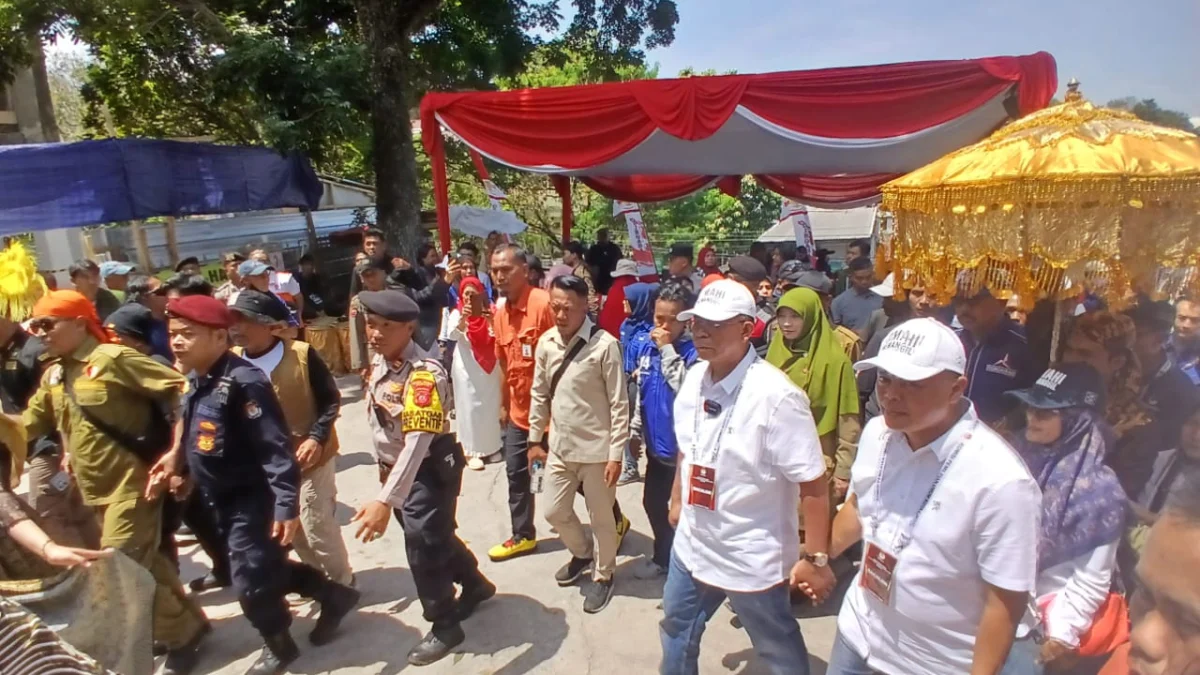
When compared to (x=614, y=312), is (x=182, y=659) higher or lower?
lower

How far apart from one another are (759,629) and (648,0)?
1190cm

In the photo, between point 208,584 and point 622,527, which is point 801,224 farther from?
point 208,584

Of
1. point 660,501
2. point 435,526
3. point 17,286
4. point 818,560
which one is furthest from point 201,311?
point 818,560

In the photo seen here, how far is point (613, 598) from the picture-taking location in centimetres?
352

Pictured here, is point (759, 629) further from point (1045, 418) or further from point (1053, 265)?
point (1053, 265)

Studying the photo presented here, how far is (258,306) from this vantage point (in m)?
3.11

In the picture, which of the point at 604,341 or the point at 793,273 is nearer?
the point at 604,341

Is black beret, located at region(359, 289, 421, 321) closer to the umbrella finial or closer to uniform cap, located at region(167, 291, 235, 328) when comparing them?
uniform cap, located at region(167, 291, 235, 328)

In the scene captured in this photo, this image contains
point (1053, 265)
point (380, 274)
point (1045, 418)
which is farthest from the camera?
point (380, 274)

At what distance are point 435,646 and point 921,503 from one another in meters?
2.29

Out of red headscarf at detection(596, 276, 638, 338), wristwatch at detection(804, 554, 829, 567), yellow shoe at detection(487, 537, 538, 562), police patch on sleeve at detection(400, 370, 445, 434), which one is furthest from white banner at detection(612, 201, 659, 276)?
wristwatch at detection(804, 554, 829, 567)

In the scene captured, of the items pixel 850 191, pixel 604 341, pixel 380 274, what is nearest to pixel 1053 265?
pixel 604 341

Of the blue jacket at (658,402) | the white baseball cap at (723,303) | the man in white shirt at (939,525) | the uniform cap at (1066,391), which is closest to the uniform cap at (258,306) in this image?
the blue jacket at (658,402)

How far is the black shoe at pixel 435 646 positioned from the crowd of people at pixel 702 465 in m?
0.02
